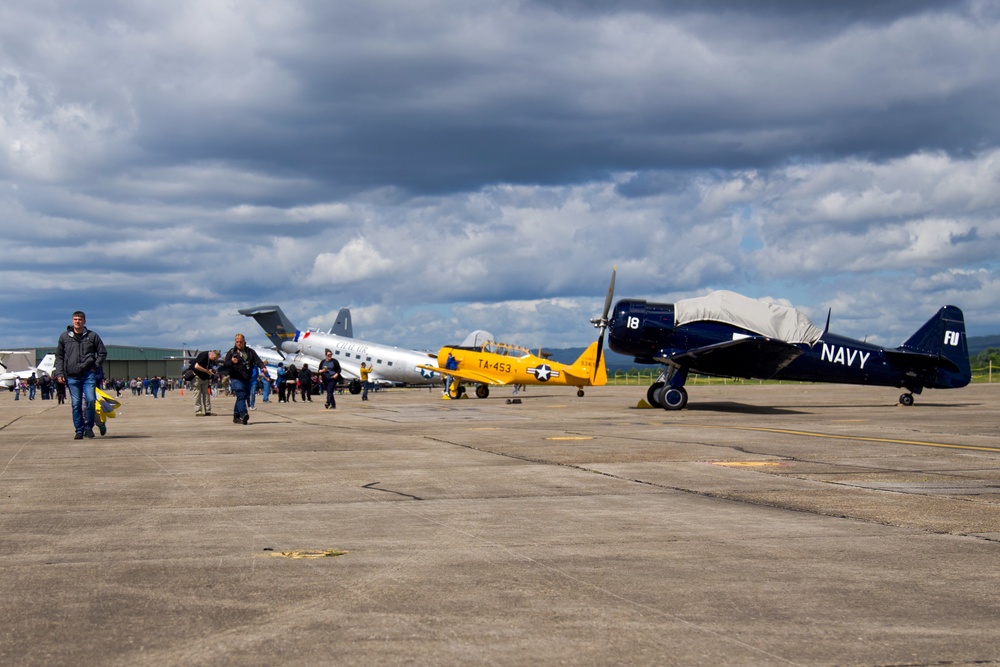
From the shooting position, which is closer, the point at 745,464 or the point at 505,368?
the point at 745,464

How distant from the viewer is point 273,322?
71438 millimetres

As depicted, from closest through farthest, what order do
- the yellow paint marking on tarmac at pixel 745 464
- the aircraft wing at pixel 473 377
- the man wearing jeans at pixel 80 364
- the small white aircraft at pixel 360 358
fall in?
1. the yellow paint marking on tarmac at pixel 745 464
2. the man wearing jeans at pixel 80 364
3. the aircraft wing at pixel 473 377
4. the small white aircraft at pixel 360 358

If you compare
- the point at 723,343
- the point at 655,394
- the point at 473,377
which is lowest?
the point at 655,394

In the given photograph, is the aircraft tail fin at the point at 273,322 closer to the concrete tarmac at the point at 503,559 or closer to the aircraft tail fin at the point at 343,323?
the aircraft tail fin at the point at 343,323

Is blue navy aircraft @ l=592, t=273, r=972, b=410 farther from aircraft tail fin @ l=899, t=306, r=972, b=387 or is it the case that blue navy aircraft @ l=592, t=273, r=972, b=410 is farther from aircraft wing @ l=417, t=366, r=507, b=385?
aircraft wing @ l=417, t=366, r=507, b=385

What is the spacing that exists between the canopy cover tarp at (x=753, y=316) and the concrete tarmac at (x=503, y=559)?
567 inches

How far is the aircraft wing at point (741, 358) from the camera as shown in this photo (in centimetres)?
2553

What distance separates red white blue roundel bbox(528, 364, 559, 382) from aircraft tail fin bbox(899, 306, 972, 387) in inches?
617

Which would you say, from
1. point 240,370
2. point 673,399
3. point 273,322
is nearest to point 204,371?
point 240,370

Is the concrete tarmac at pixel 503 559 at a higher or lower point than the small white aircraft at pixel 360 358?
lower

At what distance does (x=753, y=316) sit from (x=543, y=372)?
15.8 m

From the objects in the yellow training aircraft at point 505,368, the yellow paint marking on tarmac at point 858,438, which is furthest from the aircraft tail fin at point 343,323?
the yellow paint marking on tarmac at point 858,438

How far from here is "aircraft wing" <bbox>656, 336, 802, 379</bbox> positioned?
83.8 ft

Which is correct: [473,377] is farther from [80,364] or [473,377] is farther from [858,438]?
[858,438]
